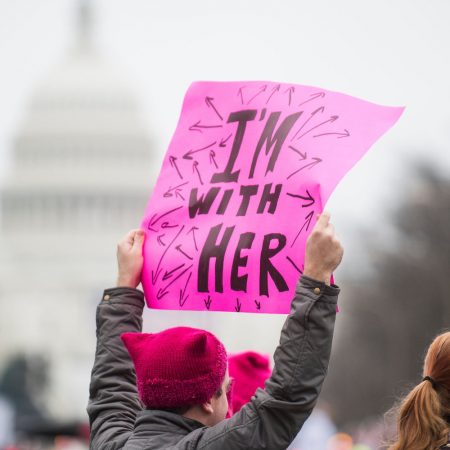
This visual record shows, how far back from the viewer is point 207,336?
5.57 meters

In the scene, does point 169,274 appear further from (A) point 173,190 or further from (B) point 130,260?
(A) point 173,190

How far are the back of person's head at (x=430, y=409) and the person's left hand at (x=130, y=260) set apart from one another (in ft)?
3.56

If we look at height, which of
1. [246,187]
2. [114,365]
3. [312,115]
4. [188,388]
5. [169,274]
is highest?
[312,115]

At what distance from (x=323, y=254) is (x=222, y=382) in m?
0.56

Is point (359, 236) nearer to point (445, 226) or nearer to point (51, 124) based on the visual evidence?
point (445, 226)

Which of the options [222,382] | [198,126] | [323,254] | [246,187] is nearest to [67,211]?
[198,126]

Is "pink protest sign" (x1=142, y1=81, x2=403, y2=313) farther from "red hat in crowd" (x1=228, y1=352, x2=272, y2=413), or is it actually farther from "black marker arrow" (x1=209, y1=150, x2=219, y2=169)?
"red hat in crowd" (x1=228, y1=352, x2=272, y2=413)

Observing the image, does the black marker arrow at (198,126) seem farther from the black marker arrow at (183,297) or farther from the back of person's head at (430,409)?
the back of person's head at (430,409)

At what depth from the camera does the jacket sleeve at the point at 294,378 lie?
A: 17.6 ft

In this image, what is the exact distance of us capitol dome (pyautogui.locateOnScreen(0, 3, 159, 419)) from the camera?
5315 inches

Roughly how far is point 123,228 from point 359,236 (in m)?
76.5

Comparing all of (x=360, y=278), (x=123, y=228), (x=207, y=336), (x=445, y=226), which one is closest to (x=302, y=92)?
(x=207, y=336)

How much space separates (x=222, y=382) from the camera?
5.66 metres

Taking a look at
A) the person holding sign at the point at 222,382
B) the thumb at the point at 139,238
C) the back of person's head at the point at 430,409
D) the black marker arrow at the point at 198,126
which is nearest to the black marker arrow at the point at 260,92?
the black marker arrow at the point at 198,126
